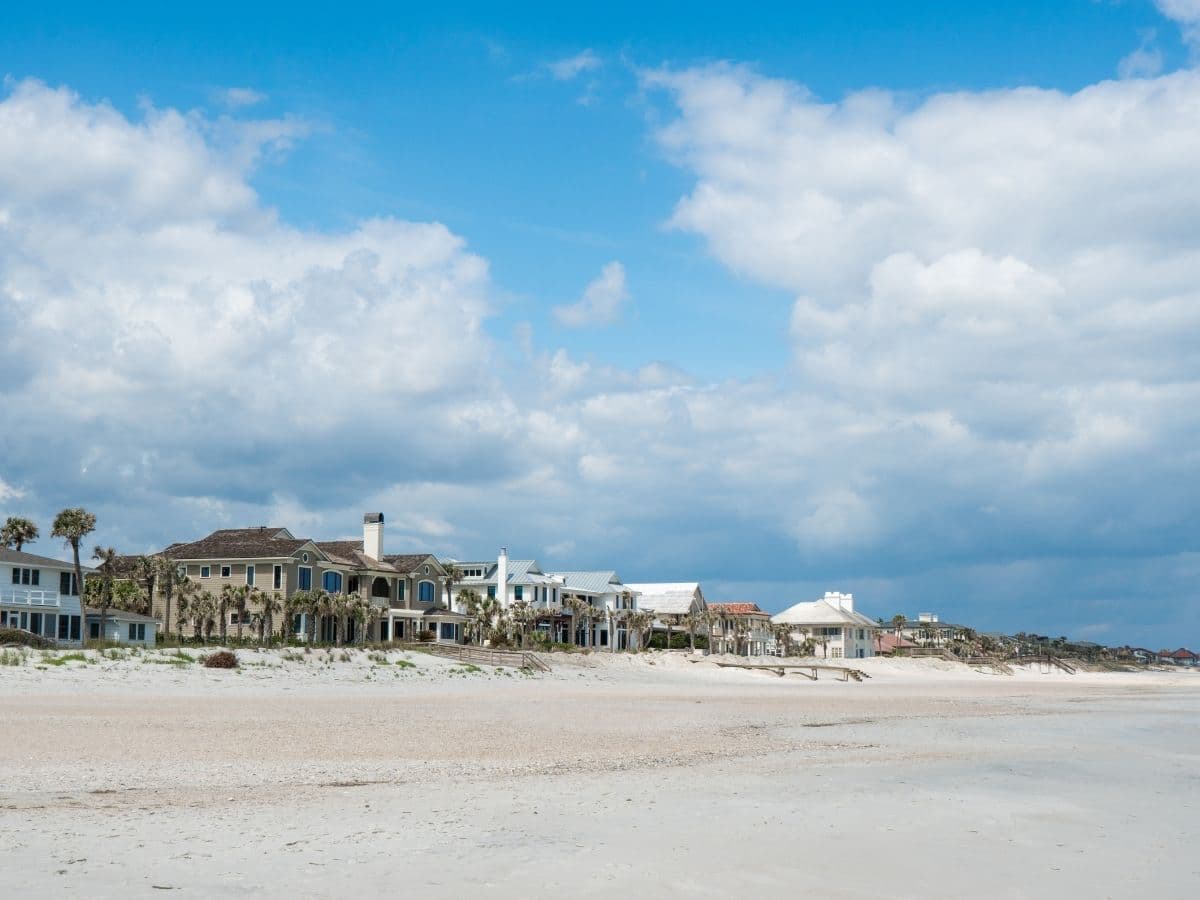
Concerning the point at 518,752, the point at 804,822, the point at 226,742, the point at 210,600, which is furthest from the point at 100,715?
the point at 210,600

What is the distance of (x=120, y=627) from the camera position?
6544 cm

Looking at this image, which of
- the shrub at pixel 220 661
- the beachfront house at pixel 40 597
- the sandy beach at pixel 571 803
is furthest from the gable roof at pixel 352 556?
the sandy beach at pixel 571 803

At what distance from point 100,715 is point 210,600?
43751 millimetres

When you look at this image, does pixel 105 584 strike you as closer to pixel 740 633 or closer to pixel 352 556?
pixel 352 556

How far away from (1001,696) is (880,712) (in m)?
20.3

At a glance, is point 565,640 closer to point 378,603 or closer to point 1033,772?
point 378,603

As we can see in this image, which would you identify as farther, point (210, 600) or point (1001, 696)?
point (210, 600)

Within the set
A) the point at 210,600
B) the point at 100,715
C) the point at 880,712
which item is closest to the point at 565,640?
the point at 210,600

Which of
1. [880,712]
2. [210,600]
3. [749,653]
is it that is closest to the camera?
[880,712]

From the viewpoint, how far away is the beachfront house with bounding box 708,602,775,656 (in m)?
104

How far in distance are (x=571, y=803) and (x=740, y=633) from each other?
90498mm

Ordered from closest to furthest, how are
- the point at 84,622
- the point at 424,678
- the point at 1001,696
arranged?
the point at 424,678 → the point at 1001,696 → the point at 84,622

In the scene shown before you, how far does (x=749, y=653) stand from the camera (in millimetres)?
110562

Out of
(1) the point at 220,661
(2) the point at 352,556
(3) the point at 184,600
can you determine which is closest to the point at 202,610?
(3) the point at 184,600
